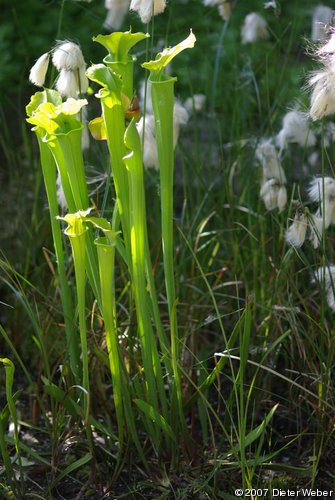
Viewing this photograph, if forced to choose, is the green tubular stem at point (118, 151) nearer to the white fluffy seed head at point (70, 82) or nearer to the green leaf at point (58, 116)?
the green leaf at point (58, 116)

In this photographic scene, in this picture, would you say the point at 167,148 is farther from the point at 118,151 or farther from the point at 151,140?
the point at 151,140

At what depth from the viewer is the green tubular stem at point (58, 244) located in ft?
4.89

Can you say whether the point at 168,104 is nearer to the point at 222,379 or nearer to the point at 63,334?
the point at 63,334

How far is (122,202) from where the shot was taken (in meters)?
1.41

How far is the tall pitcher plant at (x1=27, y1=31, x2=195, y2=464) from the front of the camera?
1.32m

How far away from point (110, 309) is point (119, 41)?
0.49 meters

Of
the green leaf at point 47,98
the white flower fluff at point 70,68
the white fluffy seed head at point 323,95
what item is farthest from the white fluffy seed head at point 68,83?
the white fluffy seed head at point 323,95

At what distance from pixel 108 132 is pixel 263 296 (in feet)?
2.29

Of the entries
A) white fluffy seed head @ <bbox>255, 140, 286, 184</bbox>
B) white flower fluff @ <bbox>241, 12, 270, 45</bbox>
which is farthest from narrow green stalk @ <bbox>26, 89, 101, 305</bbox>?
white flower fluff @ <bbox>241, 12, 270, 45</bbox>

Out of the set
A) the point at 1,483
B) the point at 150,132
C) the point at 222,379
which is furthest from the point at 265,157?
the point at 1,483

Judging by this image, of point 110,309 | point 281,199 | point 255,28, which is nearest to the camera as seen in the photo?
point 110,309

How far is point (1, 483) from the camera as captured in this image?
5.08 feet

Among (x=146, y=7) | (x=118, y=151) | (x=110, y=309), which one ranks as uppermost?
(x=146, y=7)

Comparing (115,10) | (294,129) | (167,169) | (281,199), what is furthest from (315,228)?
(115,10)
